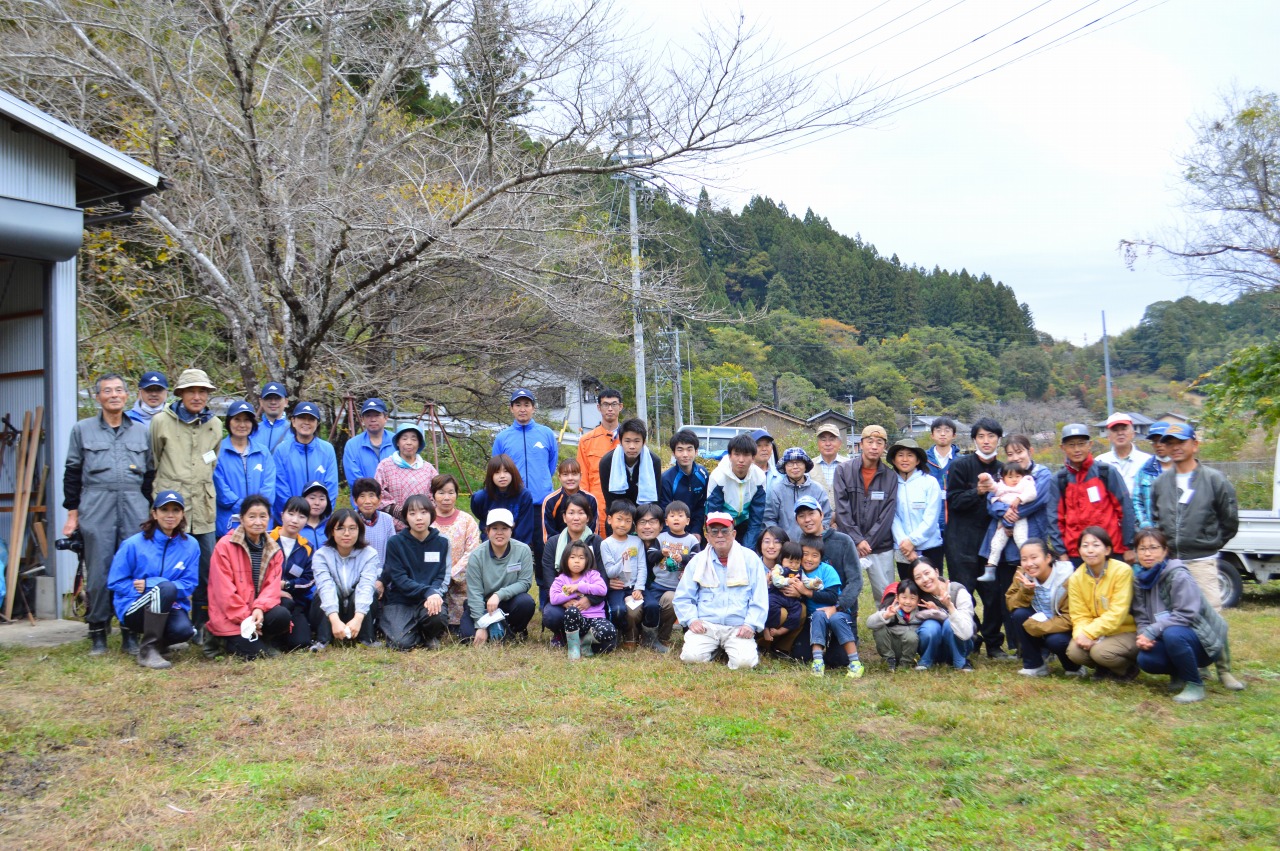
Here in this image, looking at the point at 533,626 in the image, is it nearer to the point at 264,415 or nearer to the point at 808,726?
the point at 264,415

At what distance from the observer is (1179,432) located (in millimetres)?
6559

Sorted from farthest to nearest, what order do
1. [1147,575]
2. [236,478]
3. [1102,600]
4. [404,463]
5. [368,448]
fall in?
[368,448] < [404,463] < [236,478] < [1102,600] < [1147,575]

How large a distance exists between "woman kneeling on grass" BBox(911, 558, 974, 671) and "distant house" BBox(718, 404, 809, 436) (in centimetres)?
3119

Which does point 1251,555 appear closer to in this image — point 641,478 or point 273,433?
point 641,478

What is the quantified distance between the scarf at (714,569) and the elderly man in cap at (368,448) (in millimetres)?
2815

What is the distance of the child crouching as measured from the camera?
6789 millimetres

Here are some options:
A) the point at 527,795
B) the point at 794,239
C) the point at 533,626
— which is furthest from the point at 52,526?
the point at 794,239

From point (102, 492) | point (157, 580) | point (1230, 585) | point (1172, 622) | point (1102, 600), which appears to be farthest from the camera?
point (1230, 585)

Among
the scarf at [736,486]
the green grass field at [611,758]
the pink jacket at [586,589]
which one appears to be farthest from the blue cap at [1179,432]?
the pink jacket at [586,589]

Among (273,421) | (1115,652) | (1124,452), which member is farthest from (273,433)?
(1124,452)

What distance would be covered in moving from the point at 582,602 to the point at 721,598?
1.02 meters

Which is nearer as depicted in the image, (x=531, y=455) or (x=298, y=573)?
(x=298, y=573)

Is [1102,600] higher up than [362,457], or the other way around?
[362,457]

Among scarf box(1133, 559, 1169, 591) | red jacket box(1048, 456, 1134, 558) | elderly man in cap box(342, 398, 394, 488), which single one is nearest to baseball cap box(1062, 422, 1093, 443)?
red jacket box(1048, 456, 1134, 558)
